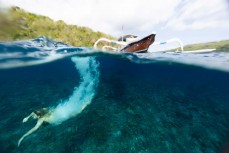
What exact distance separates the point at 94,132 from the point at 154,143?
239 cm

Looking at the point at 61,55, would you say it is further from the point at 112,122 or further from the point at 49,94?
the point at 112,122

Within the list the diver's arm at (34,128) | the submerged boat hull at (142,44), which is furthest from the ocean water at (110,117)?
the submerged boat hull at (142,44)

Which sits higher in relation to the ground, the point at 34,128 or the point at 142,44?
the point at 142,44

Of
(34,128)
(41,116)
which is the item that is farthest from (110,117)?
(34,128)

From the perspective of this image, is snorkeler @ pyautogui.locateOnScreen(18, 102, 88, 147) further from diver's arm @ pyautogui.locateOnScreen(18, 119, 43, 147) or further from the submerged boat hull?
the submerged boat hull

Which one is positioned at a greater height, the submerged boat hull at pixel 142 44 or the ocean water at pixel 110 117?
the submerged boat hull at pixel 142 44

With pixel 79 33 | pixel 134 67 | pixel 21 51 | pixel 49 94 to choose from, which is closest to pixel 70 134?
pixel 49 94

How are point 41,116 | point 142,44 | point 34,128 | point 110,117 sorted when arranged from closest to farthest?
point 34,128 → point 41,116 → point 110,117 → point 142,44

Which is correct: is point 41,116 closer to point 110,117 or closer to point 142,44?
point 110,117

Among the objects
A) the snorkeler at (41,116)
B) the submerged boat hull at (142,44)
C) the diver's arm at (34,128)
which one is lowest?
the diver's arm at (34,128)

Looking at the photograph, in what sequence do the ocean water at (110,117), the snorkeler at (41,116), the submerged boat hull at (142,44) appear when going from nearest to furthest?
the ocean water at (110,117), the snorkeler at (41,116), the submerged boat hull at (142,44)

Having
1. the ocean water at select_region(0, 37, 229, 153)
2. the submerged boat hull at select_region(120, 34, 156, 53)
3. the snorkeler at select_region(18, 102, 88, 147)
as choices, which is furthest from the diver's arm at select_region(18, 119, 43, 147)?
the submerged boat hull at select_region(120, 34, 156, 53)

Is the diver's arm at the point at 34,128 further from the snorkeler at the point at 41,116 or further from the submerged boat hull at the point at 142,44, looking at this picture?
the submerged boat hull at the point at 142,44

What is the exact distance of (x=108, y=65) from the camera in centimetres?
1620
